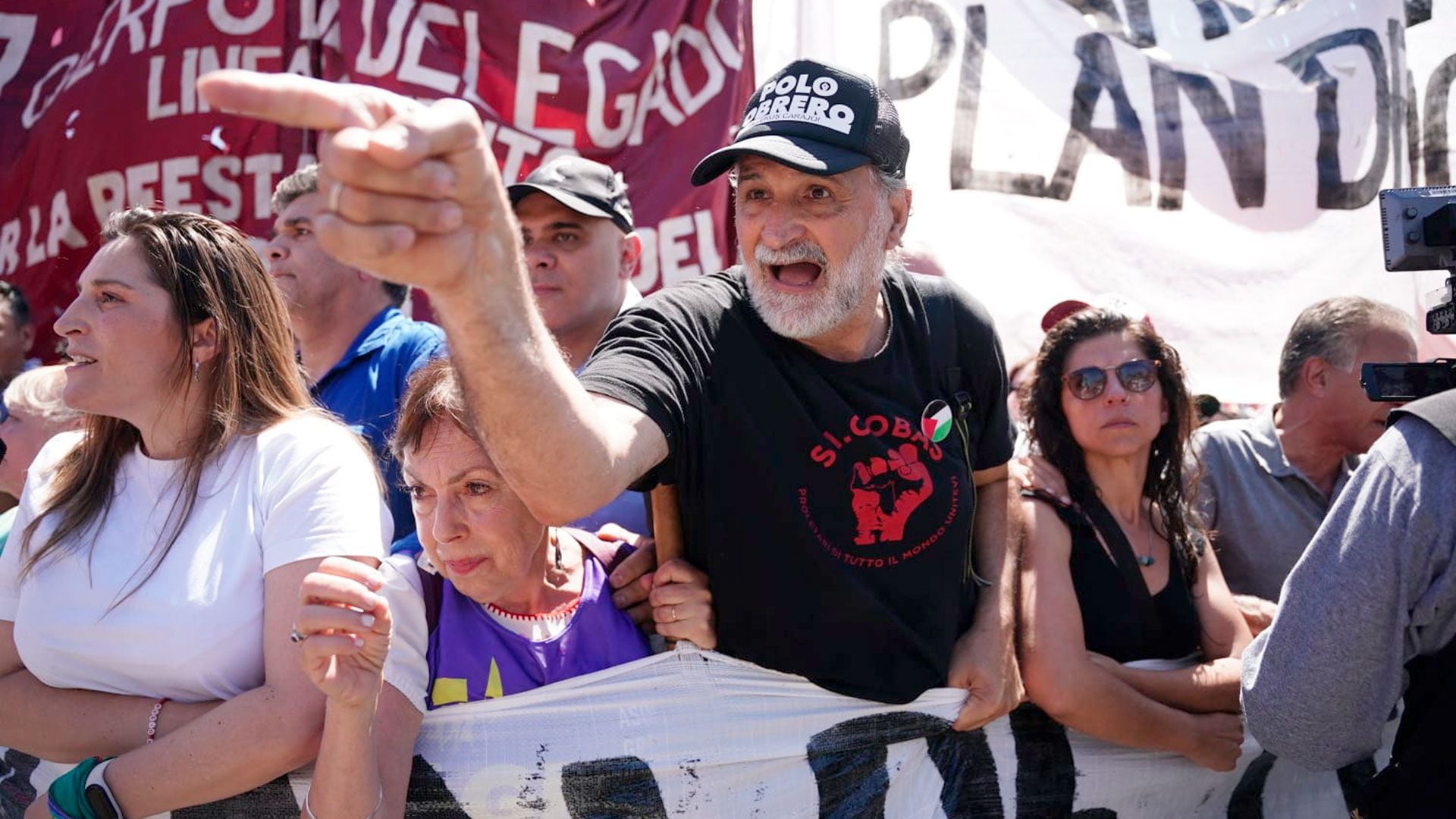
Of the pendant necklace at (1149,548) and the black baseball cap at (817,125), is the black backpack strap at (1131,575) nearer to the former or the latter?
the pendant necklace at (1149,548)

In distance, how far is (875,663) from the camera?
2539 millimetres

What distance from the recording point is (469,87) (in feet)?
15.8

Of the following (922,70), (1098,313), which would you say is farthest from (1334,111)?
(1098,313)

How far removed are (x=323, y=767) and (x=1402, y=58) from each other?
4.81 meters

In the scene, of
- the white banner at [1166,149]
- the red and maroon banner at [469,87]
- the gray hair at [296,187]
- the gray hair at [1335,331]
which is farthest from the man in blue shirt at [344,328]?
the gray hair at [1335,331]

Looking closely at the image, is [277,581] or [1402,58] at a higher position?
[1402,58]

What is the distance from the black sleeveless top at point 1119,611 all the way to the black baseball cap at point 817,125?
3.41 feet

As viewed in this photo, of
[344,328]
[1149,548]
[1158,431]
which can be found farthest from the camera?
[344,328]

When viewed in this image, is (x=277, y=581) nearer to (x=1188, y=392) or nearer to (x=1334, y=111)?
(x=1188, y=392)

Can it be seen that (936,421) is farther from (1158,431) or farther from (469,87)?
(469,87)

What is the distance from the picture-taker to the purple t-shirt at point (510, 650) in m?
2.45

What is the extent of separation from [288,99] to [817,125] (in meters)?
1.46

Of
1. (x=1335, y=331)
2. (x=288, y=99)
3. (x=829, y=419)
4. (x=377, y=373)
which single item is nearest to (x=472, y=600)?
(x=829, y=419)

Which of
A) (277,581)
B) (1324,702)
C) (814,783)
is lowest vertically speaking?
(814,783)
